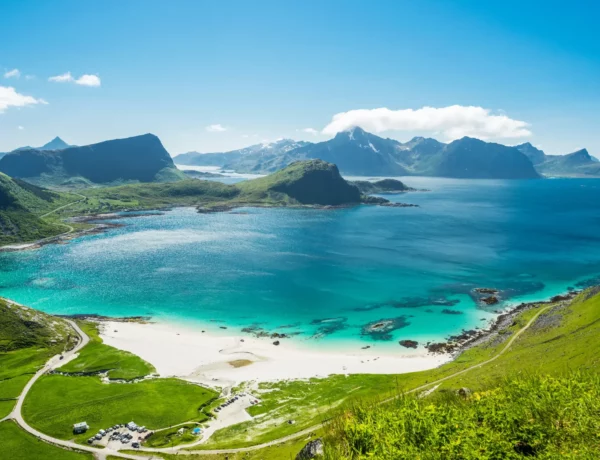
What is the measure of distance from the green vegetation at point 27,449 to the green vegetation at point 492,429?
153 ft

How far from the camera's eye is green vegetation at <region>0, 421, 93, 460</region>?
5912 cm

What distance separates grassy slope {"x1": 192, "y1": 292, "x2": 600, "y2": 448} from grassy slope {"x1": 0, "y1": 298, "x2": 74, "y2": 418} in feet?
171

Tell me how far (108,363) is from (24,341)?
2901cm

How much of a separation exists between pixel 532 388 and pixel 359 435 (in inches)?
699

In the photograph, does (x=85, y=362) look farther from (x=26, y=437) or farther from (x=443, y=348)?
(x=443, y=348)

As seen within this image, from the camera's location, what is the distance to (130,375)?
90.6 metres

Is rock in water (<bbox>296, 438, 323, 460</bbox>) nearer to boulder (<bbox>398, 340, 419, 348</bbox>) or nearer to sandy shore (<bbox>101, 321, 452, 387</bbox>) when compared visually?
sandy shore (<bbox>101, 321, 452, 387</bbox>)

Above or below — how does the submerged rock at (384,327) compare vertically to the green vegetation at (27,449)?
below

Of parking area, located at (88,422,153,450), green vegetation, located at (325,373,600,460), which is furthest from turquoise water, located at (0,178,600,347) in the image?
green vegetation, located at (325,373,600,460)

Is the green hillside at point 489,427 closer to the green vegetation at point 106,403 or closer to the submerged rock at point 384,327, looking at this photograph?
the green vegetation at point 106,403

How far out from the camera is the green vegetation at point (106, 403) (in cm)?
6862

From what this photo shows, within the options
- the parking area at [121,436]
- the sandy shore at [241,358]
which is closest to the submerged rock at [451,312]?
the sandy shore at [241,358]

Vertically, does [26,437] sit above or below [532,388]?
below

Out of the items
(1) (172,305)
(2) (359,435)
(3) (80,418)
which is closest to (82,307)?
(1) (172,305)
